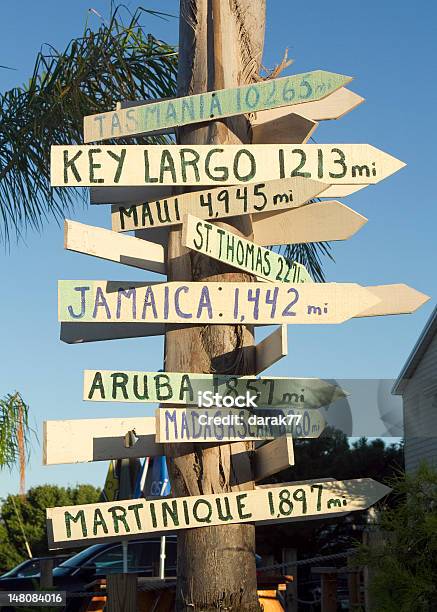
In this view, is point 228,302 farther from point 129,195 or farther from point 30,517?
point 30,517

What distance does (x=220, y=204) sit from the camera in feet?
15.5

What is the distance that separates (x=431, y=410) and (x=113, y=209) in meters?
17.6

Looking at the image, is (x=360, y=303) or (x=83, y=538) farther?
(x=360, y=303)

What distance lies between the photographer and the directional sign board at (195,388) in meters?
4.28

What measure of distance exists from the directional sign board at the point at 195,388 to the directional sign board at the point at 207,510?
409 mm

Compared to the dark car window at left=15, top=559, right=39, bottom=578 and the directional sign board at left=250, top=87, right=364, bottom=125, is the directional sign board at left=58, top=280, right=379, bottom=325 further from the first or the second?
the dark car window at left=15, top=559, right=39, bottom=578

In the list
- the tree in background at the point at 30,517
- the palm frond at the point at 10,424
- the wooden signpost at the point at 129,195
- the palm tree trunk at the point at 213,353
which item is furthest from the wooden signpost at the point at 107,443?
the tree in background at the point at 30,517

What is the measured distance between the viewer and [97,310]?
4438 millimetres

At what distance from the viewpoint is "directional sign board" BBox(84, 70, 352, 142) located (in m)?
4.64

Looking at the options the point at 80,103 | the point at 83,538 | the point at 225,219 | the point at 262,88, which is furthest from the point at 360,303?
the point at 80,103

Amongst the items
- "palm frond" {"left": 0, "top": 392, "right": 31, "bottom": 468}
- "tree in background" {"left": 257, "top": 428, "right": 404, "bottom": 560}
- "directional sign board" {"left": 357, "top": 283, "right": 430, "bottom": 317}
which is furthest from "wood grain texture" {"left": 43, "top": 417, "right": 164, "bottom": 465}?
"tree in background" {"left": 257, "top": 428, "right": 404, "bottom": 560}

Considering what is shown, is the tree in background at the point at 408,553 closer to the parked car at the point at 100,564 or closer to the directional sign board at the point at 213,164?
the directional sign board at the point at 213,164

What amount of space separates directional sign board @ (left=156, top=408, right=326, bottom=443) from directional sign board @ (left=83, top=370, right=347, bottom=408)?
5 centimetres

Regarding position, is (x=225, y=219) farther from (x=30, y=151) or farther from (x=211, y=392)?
(x=30, y=151)
